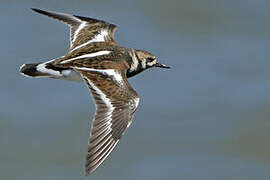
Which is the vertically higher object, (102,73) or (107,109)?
(102,73)

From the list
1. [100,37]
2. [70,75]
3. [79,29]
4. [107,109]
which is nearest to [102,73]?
[70,75]

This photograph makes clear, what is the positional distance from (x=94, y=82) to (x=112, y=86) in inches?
4.4

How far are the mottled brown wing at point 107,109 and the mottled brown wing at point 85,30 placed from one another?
2.11ft

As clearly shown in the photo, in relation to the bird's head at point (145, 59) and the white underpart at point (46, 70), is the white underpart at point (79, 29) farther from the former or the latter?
the white underpart at point (46, 70)

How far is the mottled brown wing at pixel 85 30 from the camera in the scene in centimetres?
531

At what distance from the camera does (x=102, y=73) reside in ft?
15.3

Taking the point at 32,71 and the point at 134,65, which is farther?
the point at 134,65

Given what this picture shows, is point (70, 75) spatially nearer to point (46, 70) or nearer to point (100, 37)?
point (46, 70)

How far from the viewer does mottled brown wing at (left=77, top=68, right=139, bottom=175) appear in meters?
4.16

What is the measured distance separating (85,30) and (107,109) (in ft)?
3.85

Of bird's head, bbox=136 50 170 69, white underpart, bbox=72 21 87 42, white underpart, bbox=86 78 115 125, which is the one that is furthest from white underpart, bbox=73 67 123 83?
white underpart, bbox=72 21 87 42

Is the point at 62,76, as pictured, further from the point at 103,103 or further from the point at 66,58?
the point at 103,103

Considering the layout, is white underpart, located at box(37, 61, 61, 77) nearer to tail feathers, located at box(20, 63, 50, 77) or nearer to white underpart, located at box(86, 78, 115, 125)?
tail feathers, located at box(20, 63, 50, 77)

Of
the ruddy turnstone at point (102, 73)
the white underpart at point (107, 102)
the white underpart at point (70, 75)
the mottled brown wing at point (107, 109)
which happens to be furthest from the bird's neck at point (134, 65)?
the white underpart at point (107, 102)
